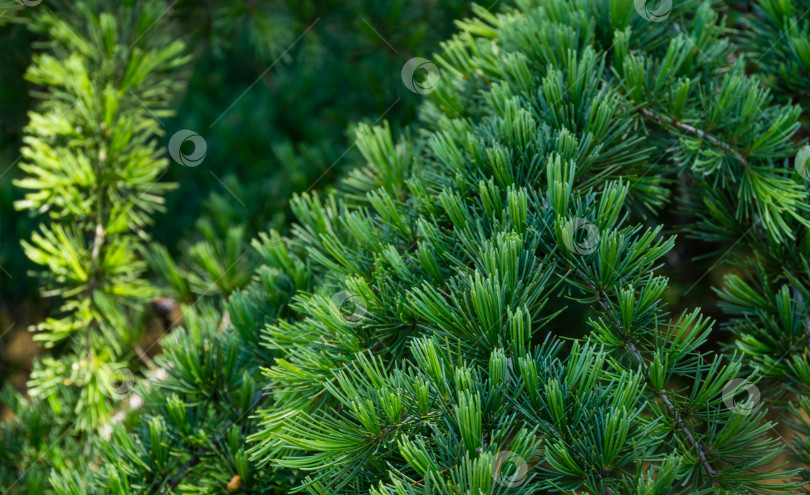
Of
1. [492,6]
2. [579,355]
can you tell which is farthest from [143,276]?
[579,355]

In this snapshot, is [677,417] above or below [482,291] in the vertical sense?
below

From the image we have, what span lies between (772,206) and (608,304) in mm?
133

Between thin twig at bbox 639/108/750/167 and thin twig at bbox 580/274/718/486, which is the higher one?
thin twig at bbox 639/108/750/167

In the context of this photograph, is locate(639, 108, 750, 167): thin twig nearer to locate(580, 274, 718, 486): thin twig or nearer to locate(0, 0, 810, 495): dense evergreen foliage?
locate(0, 0, 810, 495): dense evergreen foliage

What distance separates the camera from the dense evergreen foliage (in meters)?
0.30

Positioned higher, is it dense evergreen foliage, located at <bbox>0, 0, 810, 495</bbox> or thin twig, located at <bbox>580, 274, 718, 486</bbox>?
dense evergreen foliage, located at <bbox>0, 0, 810, 495</bbox>

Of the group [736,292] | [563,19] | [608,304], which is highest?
[563,19]

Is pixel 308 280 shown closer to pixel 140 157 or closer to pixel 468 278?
pixel 468 278

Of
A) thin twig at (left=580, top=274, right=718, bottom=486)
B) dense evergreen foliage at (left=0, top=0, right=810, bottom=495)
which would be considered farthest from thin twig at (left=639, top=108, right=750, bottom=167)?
thin twig at (left=580, top=274, right=718, bottom=486)

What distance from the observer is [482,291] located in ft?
0.99

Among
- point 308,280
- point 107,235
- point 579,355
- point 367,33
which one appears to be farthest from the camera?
point 367,33

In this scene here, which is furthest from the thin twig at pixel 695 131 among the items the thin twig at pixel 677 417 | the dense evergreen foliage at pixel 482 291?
the thin twig at pixel 677 417

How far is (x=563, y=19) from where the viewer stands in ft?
1.44

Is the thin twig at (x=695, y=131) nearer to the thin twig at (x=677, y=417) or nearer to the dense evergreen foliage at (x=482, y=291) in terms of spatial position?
the dense evergreen foliage at (x=482, y=291)
